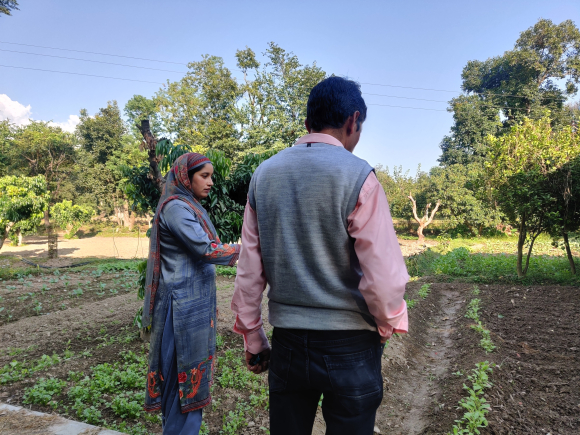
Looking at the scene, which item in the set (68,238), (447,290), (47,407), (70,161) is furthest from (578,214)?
(70,161)

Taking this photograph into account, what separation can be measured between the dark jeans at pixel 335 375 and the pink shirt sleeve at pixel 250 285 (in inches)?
5.9

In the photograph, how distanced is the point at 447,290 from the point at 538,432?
6352 millimetres

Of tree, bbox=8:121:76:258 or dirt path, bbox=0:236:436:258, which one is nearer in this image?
dirt path, bbox=0:236:436:258

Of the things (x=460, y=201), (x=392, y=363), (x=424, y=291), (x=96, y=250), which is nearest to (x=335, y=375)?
(x=392, y=363)

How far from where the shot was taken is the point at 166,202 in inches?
89.1

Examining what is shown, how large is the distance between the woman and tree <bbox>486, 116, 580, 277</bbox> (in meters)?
8.92

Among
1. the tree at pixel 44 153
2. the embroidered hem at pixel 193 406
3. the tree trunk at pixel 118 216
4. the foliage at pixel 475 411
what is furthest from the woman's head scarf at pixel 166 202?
the tree trunk at pixel 118 216

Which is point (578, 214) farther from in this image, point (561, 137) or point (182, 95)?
point (182, 95)

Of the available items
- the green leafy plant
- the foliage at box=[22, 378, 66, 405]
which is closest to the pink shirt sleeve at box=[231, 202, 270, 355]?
the foliage at box=[22, 378, 66, 405]

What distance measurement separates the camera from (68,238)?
25438 mm

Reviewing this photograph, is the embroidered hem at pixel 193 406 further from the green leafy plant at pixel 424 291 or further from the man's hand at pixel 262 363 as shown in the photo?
the green leafy plant at pixel 424 291

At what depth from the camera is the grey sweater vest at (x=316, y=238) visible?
128cm

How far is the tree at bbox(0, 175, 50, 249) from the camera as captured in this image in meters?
12.2

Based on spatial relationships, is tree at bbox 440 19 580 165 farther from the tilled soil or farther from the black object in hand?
the black object in hand
